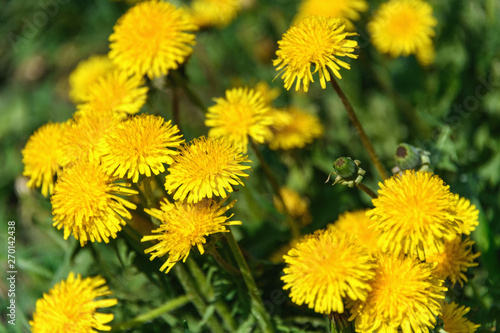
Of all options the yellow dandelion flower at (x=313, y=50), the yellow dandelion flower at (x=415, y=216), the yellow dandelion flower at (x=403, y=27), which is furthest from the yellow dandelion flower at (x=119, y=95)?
the yellow dandelion flower at (x=403, y=27)

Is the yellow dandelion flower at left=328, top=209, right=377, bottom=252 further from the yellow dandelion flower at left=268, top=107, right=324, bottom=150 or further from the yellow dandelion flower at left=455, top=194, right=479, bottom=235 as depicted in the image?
the yellow dandelion flower at left=268, top=107, right=324, bottom=150

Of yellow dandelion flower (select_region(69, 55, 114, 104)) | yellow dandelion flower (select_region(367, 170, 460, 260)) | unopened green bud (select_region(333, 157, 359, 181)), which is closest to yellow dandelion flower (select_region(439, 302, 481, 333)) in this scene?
yellow dandelion flower (select_region(367, 170, 460, 260))

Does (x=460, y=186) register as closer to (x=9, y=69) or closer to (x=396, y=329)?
(x=396, y=329)

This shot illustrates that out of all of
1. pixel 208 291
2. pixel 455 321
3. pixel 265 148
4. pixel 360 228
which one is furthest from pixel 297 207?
pixel 455 321

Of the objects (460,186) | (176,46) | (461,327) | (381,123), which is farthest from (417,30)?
(461,327)

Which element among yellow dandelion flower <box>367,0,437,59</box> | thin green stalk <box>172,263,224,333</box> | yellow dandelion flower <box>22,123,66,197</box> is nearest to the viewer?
thin green stalk <box>172,263,224,333</box>

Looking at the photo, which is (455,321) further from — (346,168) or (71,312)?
(71,312)

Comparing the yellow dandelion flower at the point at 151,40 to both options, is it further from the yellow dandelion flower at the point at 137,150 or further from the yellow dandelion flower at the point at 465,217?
the yellow dandelion flower at the point at 465,217
